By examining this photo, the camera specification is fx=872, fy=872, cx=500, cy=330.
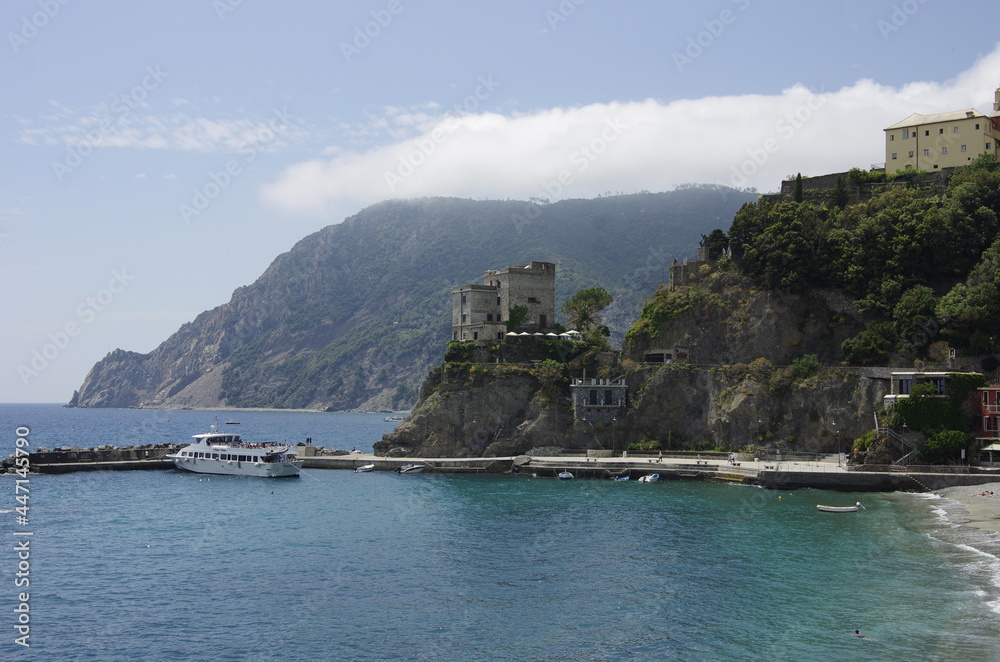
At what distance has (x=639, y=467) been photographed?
78.4 m

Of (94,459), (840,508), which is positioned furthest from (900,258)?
(94,459)

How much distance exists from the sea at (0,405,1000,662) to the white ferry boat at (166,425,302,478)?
15.1 meters

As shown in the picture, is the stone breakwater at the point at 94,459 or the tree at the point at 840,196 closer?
the stone breakwater at the point at 94,459

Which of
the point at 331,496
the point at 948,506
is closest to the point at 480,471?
the point at 331,496

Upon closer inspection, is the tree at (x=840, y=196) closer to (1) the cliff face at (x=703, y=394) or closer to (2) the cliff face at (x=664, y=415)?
(1) the cliff face at (x=703, y=394)

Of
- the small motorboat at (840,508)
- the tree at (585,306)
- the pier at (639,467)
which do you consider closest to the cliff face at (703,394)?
the pier at (639,467)

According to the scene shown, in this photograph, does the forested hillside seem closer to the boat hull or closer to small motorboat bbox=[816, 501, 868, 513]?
small motorboat bbox=[816, 501, 868, 513]

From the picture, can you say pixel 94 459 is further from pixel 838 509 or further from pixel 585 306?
pixel 838 509

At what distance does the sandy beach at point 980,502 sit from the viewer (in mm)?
51278

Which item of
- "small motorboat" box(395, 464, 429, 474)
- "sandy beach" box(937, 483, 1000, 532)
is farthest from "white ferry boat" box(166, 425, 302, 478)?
"sandy beach" box(937, 483, 1000, 532)

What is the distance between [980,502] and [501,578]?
116 feet

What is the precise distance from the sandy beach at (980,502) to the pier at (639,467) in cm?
198

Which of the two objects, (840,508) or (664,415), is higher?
(664,415)

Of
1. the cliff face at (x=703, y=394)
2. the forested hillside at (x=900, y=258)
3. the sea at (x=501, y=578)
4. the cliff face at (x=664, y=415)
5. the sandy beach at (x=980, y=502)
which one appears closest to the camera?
the sea at (x=501, y=578)
